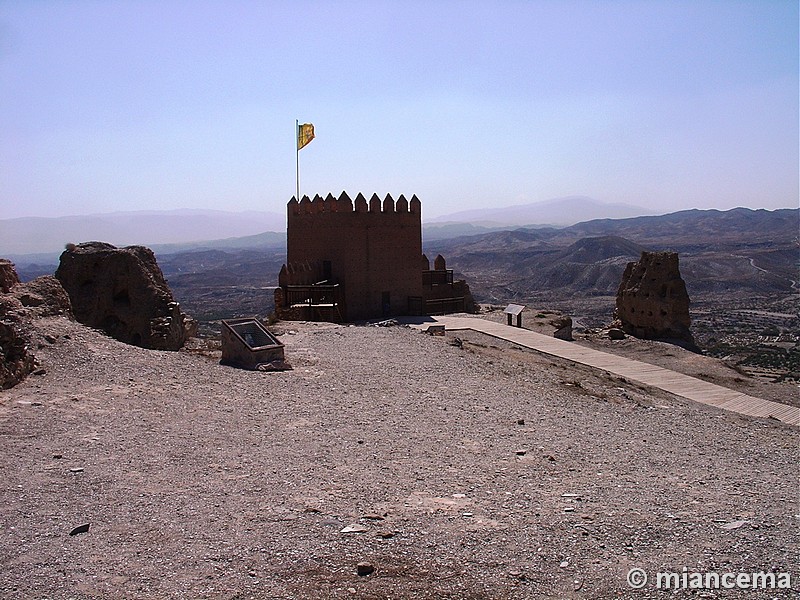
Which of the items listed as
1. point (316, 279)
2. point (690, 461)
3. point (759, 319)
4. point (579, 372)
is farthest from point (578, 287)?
point (690, 461)

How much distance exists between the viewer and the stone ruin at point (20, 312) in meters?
9.30

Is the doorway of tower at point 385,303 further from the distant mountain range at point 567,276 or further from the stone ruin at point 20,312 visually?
the distant mountain range at point 567,276

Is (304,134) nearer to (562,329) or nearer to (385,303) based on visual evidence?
(385,303)

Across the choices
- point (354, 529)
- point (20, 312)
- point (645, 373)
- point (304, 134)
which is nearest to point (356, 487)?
point (354, 529)

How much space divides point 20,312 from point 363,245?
40.8ft

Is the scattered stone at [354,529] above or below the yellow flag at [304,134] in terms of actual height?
below

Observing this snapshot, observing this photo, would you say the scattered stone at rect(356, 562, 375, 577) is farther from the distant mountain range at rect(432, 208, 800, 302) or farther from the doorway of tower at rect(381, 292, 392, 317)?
the distant mountain range at rect(432, 208, 800, 302)

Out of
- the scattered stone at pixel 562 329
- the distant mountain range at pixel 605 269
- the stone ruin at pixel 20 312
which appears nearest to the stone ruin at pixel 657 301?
the scattered stone at pixel 562 329

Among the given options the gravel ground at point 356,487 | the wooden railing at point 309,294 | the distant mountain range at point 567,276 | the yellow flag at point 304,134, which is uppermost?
the yellow flag at point 304,134

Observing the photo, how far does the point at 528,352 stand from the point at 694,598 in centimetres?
1244

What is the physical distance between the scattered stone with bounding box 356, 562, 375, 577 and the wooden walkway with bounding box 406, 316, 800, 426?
10.4m

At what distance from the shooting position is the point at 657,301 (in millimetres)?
22266

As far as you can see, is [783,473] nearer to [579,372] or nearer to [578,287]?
[579,372]

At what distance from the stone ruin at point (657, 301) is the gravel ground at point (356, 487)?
10847 mm
